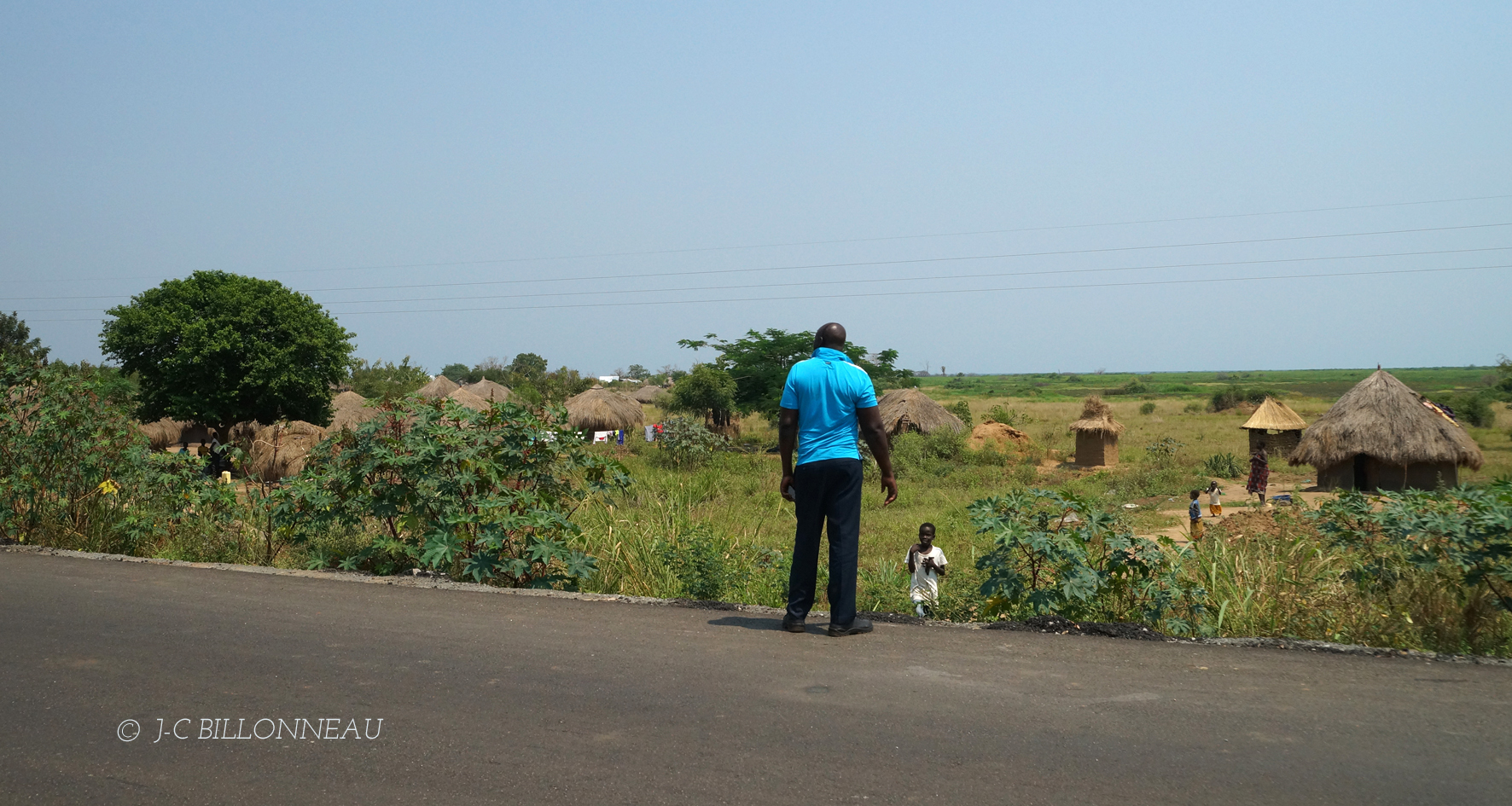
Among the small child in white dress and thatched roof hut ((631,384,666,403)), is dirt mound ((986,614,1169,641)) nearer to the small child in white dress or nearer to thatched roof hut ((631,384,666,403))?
the small child in white dress

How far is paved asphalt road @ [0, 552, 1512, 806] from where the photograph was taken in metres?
3.04

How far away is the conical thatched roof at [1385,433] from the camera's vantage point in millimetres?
21219

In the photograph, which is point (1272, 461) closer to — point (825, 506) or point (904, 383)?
point (904, 383)

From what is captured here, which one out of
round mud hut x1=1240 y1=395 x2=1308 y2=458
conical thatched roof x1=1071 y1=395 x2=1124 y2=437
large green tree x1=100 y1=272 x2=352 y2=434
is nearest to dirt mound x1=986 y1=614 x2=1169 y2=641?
conical thatched roof x1=1071 y1=395 x2=1124 y2=437

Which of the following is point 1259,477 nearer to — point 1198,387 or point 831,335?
point 831,335

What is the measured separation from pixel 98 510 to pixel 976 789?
Answer: 8.43m

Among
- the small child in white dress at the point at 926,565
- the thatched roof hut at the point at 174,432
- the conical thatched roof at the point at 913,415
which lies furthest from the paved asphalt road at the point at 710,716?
the thatched roof hut at the point at 174,432

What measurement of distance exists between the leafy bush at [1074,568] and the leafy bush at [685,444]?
20.5 m

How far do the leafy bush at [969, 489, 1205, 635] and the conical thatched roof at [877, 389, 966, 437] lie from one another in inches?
1158

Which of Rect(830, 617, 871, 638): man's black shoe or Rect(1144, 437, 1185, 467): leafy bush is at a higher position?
Rect(1144, 437, 1185, 467): leafy bush

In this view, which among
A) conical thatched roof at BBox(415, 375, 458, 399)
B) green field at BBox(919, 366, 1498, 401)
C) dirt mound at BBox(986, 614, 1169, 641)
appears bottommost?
dirt mound at BBox(986, 614, 1169, 641)

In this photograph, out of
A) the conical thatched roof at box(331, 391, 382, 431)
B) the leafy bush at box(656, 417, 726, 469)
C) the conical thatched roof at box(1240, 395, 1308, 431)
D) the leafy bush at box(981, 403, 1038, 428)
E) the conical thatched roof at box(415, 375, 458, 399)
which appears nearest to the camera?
the leafy bush at box(656, 417, 726, 469)

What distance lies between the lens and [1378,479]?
22.1 m

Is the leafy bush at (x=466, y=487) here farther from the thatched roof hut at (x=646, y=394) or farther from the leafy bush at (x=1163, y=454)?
the thatched roof hut at (x=646, y=394)
